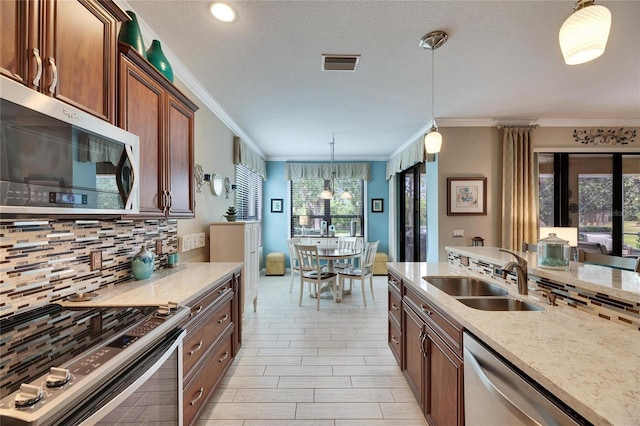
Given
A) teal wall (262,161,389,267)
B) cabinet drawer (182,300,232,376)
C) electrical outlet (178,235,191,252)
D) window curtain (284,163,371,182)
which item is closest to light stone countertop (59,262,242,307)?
cabinet drawer (182,300,232,376)

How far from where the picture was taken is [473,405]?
1117mm

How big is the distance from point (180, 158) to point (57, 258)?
98 centimetres

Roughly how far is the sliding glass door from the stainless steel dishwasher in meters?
3.62

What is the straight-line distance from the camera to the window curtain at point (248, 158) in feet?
13.7

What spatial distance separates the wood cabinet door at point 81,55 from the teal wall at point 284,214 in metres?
4.92

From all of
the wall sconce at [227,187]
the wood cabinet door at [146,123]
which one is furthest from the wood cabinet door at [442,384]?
the wall sconce at [227,187]

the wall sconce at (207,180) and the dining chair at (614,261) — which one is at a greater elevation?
the wall sconce at (207,180)

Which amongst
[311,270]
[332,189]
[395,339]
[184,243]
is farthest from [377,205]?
[184,243]

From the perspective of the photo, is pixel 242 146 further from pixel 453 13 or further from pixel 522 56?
pixel 522 56


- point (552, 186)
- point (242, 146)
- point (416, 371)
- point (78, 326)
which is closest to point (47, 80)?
point (78, 326)

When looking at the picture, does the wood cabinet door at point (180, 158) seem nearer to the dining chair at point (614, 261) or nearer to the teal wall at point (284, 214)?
the dining chair at point (614, 261)

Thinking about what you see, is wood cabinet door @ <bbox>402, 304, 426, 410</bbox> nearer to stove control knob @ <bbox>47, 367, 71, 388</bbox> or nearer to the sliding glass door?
stove control knob @ <bbox>47, 367, 71, 388</bbox>

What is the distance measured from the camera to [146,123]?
64.6 inches

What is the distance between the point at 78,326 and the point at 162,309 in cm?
30
